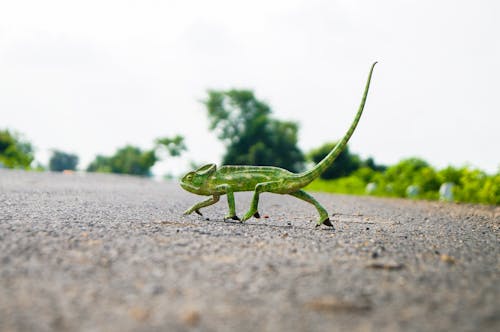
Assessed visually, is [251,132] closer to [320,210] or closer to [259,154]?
[259,154]

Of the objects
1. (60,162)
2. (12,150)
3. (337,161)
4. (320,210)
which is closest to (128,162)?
(60,162)

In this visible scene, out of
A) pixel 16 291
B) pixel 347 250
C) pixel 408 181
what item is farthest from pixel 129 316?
pixel 408 181

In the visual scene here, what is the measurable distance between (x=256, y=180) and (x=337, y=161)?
26.3 metres

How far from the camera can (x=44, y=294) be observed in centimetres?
244

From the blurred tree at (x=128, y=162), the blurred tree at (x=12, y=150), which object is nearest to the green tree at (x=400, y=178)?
the blurred tree at (x=12, y=150)

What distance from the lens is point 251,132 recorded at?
39812mm

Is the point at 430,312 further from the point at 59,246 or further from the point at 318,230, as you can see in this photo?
the point at 318,230

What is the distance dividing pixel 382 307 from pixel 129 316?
1143 millimetres

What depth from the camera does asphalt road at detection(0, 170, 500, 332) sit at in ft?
7.11

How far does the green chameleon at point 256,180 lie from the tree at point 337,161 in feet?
81.4

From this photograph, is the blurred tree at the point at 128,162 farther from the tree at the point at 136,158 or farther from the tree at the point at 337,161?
the tree at the point at 337,161

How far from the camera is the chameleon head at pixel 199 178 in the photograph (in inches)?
215

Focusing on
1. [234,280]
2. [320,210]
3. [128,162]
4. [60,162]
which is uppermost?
[128,162]

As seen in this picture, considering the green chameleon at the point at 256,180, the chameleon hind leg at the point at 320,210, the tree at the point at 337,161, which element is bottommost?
the chameleon hind leg at the point at 320,210
